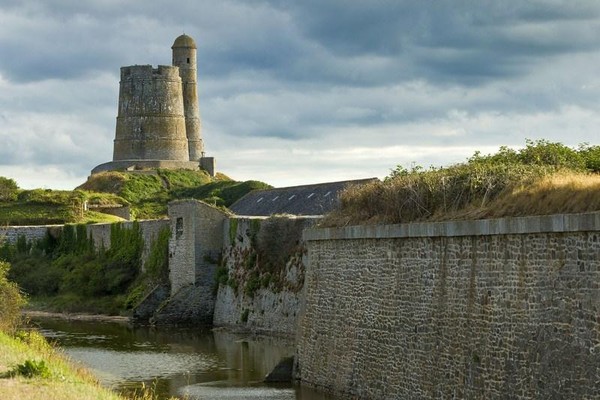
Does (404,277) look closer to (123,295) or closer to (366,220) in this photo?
(366,220)

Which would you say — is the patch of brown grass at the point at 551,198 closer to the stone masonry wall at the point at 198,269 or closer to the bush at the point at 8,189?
the stone masonry wall at the point at 198,269

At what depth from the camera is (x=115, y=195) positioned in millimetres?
84625

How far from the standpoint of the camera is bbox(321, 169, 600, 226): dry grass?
1945cm

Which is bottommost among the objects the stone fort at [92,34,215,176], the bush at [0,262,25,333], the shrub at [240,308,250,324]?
the shrub at [240,308,250,324]

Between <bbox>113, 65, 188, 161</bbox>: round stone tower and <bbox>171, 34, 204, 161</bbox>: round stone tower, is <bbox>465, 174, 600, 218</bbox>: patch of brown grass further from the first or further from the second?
<bbox>171, 34, 204, 161</bbox>: round stone tower

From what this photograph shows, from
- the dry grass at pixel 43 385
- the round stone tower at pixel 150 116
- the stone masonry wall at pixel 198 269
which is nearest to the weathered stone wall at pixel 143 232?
the stone masonry wall at pixel 198 269

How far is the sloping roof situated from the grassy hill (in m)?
9.04

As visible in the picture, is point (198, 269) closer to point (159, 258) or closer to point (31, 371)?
point (159, 258)

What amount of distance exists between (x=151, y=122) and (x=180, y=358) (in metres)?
62.1

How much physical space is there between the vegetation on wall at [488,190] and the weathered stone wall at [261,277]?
10523mm

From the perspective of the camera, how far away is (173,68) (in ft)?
312

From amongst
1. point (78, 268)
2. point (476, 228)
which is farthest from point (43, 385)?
point (78, 268)

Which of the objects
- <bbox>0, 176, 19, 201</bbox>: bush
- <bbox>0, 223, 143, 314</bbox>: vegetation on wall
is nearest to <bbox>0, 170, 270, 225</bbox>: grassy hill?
<bbox>0, 176, 19, 201</bbox>: bush

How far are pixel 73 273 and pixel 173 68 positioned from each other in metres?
39.1
